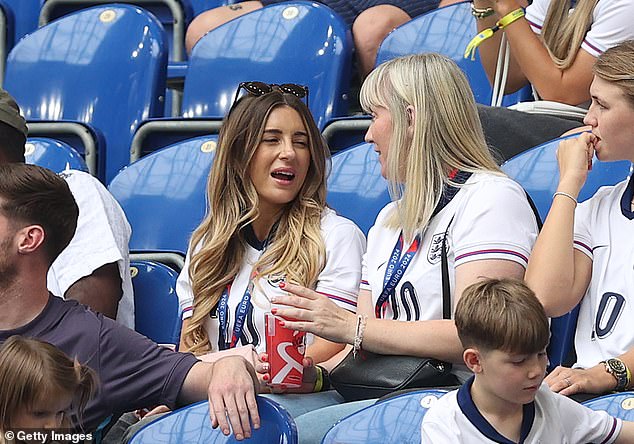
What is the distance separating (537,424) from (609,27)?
4.55 ft

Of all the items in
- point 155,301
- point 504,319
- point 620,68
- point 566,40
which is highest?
point 620,68

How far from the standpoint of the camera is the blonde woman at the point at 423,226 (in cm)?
262

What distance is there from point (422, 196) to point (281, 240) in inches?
17.6

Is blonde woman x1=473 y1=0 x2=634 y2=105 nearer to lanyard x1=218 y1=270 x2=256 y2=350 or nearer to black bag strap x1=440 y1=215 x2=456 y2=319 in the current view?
black bag strap x1=440 y1=215 x2=456 y2=319

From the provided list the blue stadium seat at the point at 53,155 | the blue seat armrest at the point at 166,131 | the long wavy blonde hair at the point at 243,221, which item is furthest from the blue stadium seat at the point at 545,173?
the blue stadium seat at the point at 53,155

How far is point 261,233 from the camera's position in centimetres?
321

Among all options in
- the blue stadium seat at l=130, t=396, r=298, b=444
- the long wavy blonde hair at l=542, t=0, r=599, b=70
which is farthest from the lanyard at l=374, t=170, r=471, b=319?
the long wavy blonde hair at l=542, t=0, r=599, b=70

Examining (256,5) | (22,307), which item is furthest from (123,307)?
(256,5)

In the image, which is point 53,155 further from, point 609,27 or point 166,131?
point 609,27

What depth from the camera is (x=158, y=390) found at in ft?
8.16

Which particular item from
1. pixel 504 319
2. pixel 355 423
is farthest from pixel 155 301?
pixel 504 319

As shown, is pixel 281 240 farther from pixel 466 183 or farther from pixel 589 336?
pixel 589 336

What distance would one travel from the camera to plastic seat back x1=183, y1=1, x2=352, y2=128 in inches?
159

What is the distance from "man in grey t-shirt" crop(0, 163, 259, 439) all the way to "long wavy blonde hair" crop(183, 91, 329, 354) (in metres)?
0.50
